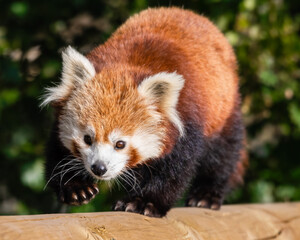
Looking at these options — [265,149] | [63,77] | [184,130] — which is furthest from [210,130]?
[265,149]

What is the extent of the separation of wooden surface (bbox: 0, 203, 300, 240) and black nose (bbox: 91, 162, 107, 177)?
1.05 feet

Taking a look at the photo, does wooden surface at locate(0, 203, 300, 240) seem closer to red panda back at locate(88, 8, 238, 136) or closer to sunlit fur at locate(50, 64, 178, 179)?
sunlit fur at locate(50, 64, 178, 179)

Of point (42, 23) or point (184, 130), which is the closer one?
point (184, 130)

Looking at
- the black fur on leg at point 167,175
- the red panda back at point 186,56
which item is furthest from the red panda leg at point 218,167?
the black fur on leg at point 167,175

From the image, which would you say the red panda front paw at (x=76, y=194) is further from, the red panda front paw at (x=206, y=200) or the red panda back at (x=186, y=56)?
the red panda front paw at (x=206, y=200)

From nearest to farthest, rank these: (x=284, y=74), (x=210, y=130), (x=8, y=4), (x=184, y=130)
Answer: (x=184, y=130), (x=210, y=130), (x=8, y=4), (x=284, y=74)

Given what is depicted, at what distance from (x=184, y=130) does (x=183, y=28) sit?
29.7 inches

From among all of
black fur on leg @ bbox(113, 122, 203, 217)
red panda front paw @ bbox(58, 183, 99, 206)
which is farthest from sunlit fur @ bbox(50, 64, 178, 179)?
red panda front paw @ bbox(58, 183, 99, 206)

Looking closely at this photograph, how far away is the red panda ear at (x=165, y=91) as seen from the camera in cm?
321

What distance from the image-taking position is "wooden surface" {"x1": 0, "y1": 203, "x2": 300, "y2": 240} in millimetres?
2312

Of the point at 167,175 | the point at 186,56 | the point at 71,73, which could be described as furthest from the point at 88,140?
the point at 186,56

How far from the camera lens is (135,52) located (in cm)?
346

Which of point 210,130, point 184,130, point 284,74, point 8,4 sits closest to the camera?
point 184,130

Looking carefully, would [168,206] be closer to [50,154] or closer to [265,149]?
[50,154]
